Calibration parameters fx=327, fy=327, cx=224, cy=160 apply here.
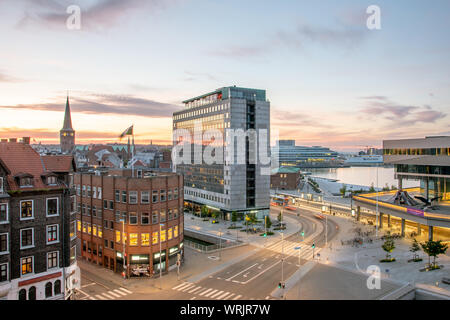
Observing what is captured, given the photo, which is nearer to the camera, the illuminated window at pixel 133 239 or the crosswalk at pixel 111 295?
the crosswalk at pixel 111 295

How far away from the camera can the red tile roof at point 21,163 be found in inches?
1432

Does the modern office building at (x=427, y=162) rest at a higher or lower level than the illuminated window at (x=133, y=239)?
higher

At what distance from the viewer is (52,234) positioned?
1491 inches

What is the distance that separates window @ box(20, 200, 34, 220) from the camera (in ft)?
117

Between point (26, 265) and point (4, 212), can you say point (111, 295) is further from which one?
point (4, 212)

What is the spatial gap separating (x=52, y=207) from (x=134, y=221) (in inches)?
490

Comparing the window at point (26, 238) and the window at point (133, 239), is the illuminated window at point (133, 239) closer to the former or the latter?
the window at point (133, 239)

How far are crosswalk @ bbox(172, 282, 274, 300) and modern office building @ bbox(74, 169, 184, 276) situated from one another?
4.70 meters

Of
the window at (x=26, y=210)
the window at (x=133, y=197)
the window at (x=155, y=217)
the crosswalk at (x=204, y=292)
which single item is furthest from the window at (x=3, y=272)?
the crosswalk at (x=204, y=292)

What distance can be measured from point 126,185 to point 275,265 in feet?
86.3

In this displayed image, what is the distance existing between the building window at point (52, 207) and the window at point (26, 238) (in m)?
2.65

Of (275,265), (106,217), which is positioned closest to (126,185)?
(106,217)

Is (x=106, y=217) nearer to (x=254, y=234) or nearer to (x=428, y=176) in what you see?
(x=254, y=234)

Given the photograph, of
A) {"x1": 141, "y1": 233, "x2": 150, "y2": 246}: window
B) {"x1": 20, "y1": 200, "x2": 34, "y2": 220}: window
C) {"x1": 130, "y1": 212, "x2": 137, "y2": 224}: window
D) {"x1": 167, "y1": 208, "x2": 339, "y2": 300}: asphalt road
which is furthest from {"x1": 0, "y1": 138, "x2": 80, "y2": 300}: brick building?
{"x1": 167, "y1": 208, "x2": 339, "y2": 300}: asphalt road
